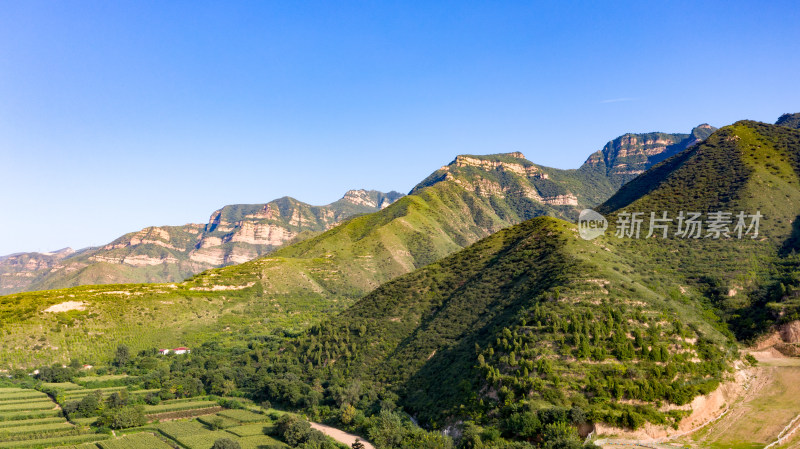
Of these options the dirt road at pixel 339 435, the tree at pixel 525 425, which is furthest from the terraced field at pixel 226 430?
the tree at pixel 525 425

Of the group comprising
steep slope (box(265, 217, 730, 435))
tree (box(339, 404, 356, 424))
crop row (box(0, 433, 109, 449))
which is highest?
steep slope (box(265, 217, 730, 435))

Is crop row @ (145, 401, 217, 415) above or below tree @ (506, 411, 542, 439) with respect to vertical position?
below

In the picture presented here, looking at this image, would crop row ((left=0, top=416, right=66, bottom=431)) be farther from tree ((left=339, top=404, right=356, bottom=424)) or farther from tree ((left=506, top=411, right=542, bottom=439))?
tree ((left=506, top=411, right=542, bottom=439))

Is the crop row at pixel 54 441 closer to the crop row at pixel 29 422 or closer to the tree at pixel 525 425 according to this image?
the crop row at pixel 29 422

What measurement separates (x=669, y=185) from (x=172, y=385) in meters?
117

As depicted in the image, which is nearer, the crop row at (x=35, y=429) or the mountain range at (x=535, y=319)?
the mountain range at (x=535, y=319)

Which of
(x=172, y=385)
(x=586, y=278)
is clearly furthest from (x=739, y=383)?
(x=172, y=385)

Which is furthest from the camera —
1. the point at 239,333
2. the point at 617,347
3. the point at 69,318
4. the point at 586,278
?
the point at 239,333

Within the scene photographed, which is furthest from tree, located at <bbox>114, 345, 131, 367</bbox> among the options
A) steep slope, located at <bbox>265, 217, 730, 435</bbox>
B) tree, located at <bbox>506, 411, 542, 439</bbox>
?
tree, located at <bbox>506, 411, 542, 439</bbox>

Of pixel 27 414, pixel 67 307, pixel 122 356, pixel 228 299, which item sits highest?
pixel 67 307

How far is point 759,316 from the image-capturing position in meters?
69.3

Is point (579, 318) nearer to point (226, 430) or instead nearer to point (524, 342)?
point (524, 342)

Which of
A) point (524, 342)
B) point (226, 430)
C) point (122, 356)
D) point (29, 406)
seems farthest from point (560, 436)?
point (122, 356)

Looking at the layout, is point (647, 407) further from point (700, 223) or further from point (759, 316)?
point (700, 223)
